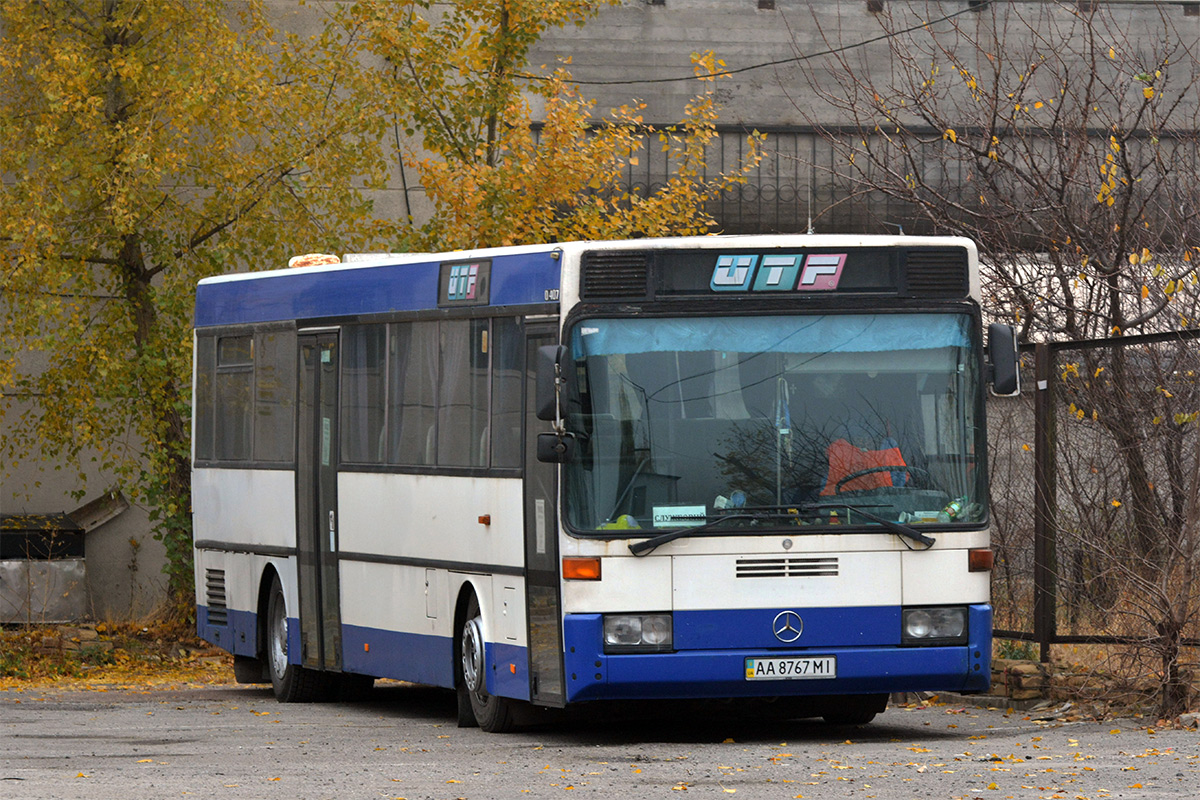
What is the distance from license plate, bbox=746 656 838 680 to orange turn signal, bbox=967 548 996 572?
2.95 ft

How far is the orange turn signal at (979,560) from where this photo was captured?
11.4 m

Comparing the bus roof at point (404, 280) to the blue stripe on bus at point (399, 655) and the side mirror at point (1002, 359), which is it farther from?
the blue stripe on bus at point (399, 655)

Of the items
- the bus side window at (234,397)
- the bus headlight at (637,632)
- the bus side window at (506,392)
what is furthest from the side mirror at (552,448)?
the bus side window at (234,397)

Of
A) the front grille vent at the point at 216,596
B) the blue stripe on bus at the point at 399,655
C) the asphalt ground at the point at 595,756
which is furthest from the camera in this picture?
the front grille vent at the point at 216,596

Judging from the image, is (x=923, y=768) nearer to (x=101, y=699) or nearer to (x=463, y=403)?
(x=463, y=403)

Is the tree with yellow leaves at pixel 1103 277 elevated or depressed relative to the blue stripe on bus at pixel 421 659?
elevated

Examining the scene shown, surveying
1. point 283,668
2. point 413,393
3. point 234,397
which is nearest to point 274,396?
point 234,397

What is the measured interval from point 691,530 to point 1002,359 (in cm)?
192

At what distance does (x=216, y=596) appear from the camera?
1677 cm

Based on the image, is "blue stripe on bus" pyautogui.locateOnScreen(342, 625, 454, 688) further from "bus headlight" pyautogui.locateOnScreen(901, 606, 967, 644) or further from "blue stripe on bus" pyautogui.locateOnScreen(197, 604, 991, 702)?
"bus headlight" pyautogui.locateOnScreen(901, 606, 967, 644)

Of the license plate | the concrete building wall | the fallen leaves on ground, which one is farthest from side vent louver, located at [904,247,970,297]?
the concrete building wall

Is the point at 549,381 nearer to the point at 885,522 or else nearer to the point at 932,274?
the point at 885,522

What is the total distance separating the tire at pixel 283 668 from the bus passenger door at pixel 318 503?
1.49 feet

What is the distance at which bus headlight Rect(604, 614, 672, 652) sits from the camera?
11039 millimetres
